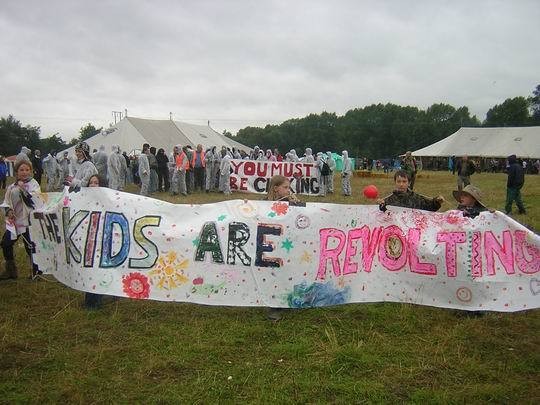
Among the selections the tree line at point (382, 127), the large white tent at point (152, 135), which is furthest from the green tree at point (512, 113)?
the large white tent at point (152, 135)

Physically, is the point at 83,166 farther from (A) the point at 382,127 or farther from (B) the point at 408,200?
(A) the point at 382,127

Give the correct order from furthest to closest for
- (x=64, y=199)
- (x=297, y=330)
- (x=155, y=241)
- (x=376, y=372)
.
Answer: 1. (x=64, y=199)
2. (x=155, y=241)
3. (x=297, y=330)
4. (x=376, y=372)

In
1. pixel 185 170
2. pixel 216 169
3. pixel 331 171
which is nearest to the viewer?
pixel 185 170

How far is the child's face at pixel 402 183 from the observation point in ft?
18.1

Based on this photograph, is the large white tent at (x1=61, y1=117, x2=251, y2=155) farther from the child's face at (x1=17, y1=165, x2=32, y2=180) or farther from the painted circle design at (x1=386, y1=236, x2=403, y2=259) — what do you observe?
the painted circle design at (x1=386, y1=236, x2=403, y2=259)

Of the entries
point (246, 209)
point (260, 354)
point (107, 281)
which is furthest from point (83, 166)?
point (260, 354)

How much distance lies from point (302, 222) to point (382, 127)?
103 m

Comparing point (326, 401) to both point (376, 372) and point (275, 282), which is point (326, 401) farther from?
point (275, 282)

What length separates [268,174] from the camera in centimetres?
1944

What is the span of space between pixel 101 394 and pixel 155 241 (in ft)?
6.37

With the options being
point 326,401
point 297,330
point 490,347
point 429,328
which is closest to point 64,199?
point 297,330

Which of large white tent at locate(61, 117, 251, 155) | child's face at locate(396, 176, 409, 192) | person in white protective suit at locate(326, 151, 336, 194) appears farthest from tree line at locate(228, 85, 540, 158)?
child's face at locate(396, 176, 409, 192)

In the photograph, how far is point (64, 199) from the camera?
548 cm

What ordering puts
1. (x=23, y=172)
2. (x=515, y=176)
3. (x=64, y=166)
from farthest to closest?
(x=64, y=166) → (x=515, y=176) → (x=23, y=172)
